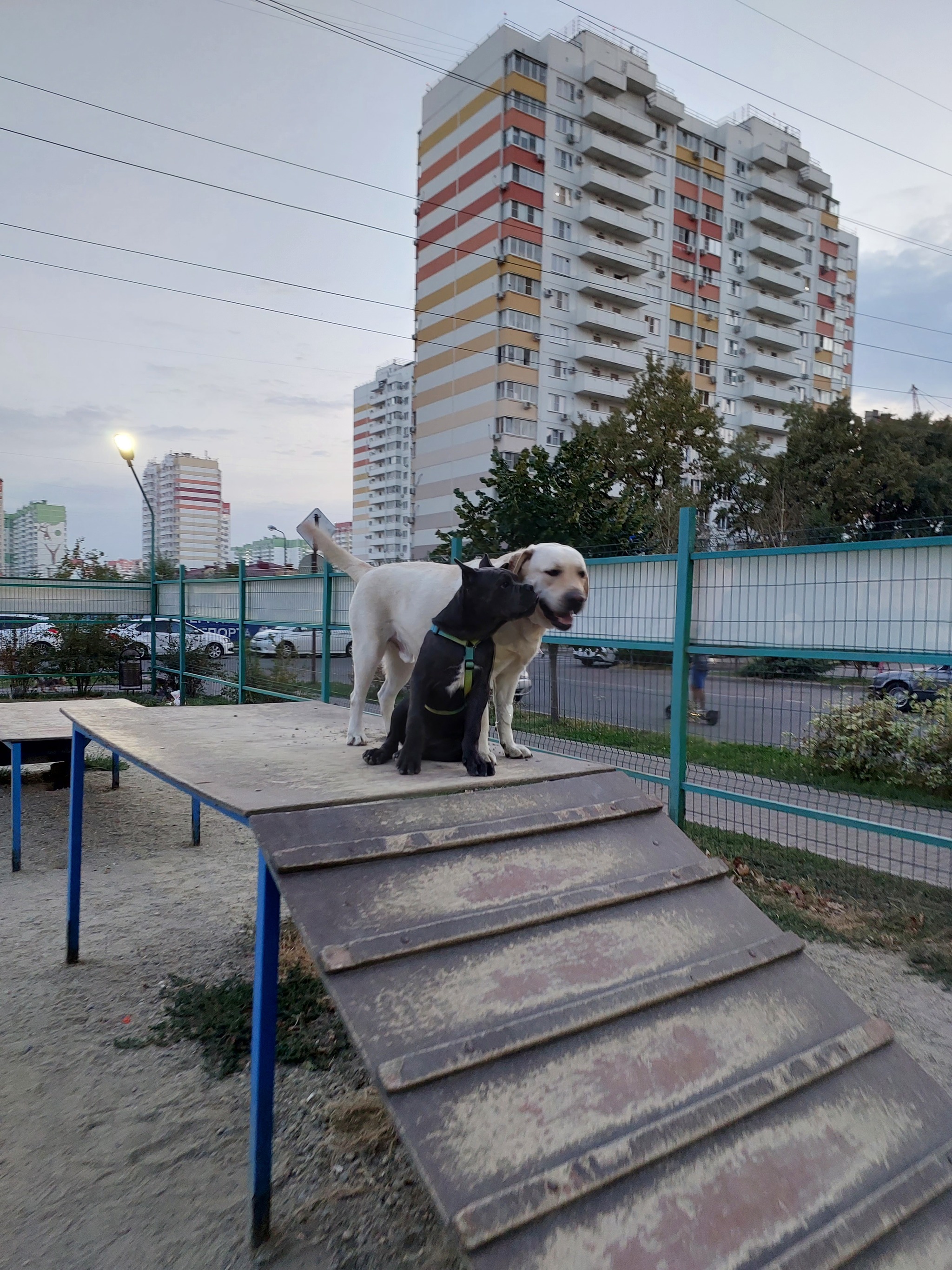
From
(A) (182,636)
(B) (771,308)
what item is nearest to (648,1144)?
(A) (182,636)

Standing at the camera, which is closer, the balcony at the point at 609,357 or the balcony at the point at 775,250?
the balcony at the point at 609,357

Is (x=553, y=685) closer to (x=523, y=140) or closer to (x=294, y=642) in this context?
(x=294, y=642)

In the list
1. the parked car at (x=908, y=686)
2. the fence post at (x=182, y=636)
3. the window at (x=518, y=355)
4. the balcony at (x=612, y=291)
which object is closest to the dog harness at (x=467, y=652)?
the parked car at (x=908, y=686)

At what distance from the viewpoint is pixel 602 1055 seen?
1789 millimetres

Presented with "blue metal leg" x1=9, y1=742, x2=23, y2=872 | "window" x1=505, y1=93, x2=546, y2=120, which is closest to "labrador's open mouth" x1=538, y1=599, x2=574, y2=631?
"blue metal leg" x1=9, y1=742, x2=23, y2=872

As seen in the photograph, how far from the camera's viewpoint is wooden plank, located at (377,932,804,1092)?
62.9 inches

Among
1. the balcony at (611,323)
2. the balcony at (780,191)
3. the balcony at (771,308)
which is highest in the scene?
the balcony at (780,191)

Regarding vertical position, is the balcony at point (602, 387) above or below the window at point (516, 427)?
above

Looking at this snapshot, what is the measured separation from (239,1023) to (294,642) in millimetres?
7269

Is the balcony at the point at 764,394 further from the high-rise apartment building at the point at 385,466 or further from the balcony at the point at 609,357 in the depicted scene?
the high-rise apartment building at the point at 385,466

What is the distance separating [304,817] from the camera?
2178mm

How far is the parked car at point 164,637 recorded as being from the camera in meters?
14.6

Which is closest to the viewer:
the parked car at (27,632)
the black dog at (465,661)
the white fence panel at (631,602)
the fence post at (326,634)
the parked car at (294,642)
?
the black dog at (465,661)

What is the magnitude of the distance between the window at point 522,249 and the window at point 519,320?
3.12m
